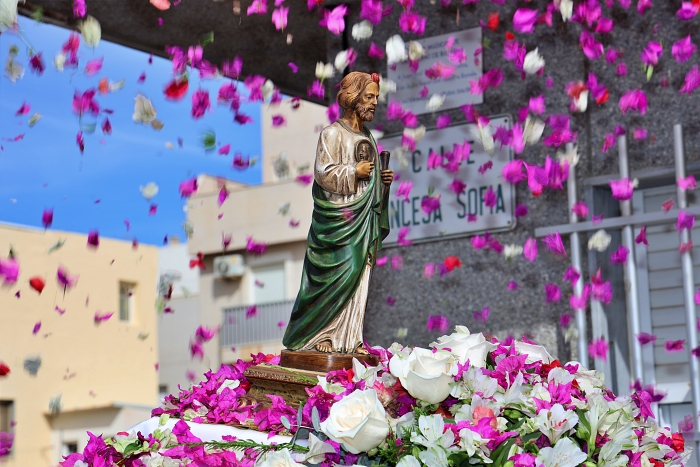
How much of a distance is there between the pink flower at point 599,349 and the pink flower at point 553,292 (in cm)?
29

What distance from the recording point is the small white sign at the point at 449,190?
219 inches

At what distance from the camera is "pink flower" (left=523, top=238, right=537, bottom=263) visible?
17.6 feet

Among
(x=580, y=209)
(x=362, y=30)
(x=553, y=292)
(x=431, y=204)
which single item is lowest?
(x=553, y=292)

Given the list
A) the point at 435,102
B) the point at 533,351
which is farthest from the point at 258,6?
Result: the point at 533,351

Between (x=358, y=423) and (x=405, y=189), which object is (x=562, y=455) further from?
(x=405, y=189)

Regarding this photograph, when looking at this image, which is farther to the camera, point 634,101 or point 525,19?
point 525,19

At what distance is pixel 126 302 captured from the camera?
20656 millimetres

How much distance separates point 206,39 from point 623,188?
120 inches

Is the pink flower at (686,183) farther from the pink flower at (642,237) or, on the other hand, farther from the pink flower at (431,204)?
the pink flower at (431,204)

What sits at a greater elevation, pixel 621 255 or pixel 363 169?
pixel 363 169

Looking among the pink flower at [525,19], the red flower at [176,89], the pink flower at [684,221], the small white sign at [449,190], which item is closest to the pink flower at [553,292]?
the small white sign at [449,190]

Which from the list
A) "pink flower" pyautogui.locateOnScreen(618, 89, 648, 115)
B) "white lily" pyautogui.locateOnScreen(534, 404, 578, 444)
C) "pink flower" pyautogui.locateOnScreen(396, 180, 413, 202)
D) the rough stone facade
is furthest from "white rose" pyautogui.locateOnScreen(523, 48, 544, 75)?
"white lily" pyautogui.locateOnScreen(534, 404, 578, 444)

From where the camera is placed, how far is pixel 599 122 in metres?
5.38

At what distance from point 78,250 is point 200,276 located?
11.4 feet
